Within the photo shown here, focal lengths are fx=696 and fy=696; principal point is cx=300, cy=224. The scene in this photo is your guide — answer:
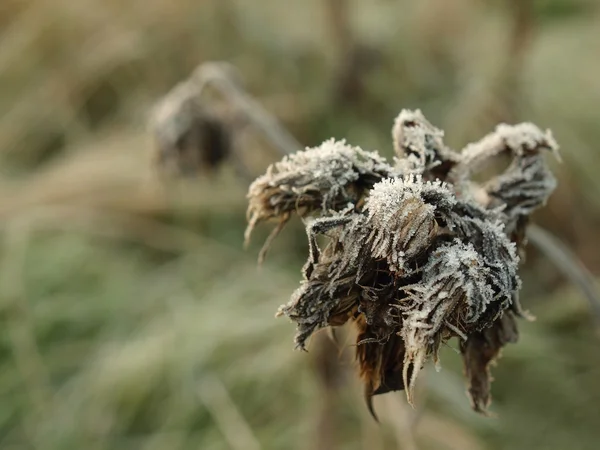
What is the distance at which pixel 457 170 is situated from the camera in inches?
19.8

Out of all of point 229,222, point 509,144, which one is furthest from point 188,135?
point 229,222

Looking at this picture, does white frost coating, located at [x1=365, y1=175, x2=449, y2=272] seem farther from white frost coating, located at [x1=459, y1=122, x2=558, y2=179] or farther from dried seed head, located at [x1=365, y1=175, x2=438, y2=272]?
white frost coating, located at [x1=459, y1=122, x2=558, y2=179]

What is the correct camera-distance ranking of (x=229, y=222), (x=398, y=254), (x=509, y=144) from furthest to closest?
(x=229, y=222) < (x=509, y=144) < (x=398, y=254)

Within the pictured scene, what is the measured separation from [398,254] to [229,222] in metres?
1.22

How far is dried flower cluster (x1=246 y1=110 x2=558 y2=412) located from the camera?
1.26ft

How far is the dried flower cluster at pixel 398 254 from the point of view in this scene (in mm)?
384

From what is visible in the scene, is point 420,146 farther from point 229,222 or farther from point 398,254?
point 229,222

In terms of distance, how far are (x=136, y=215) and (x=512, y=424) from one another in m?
A: 0.92

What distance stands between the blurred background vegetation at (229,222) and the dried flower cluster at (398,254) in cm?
32

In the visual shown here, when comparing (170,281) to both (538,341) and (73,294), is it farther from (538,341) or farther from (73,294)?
(538,341)

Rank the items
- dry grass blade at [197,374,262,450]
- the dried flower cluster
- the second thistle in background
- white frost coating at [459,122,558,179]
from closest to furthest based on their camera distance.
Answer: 1. the dried flower cluster
2. white frost coating at [459,122,558,179]
3. the second thistle in background
4. dry grass blade at [197,374,262,450]

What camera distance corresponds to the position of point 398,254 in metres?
0.38

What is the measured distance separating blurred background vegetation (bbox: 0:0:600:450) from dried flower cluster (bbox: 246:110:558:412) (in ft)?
1.05

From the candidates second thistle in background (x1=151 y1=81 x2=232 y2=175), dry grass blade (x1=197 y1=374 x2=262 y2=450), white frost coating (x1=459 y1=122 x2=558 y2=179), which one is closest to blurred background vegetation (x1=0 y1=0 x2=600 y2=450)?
dry grass blade (x1=197 y1=374 x2=262 y2=450)
